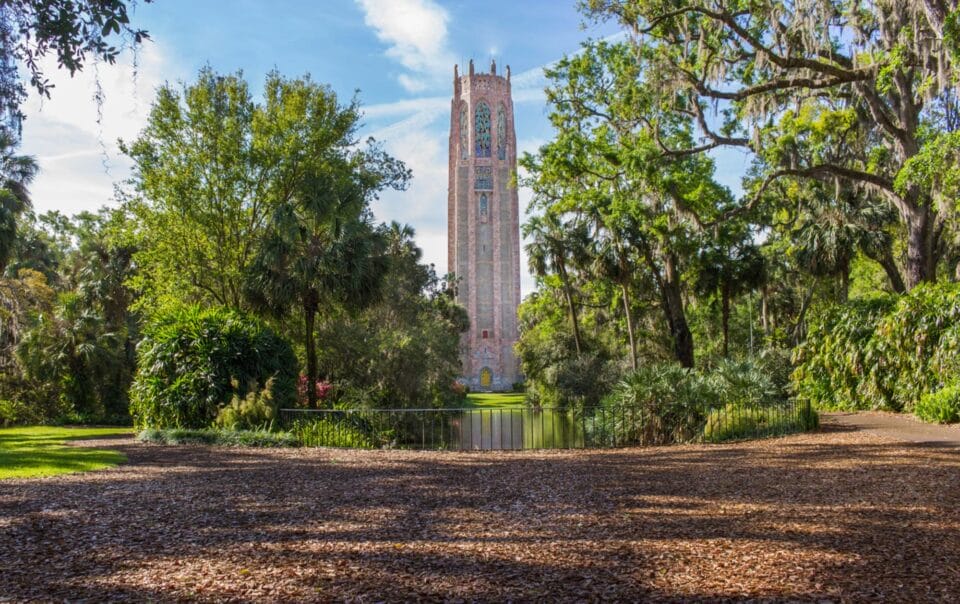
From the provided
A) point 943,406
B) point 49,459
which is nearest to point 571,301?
point 943,406

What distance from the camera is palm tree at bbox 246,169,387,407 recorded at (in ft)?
60.0

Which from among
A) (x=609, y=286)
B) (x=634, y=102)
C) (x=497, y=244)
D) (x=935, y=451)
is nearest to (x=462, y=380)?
(x=497, y=244)

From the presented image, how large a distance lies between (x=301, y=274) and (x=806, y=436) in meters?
12.4

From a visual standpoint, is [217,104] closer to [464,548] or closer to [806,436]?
[806,436]

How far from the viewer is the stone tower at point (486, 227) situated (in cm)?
7106

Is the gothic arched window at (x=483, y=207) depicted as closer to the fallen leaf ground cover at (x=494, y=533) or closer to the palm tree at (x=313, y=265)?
the palm tree at (x=313, y=265)

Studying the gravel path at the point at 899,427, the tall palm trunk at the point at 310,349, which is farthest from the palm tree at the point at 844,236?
the tall palm trunk at the point at 310,349

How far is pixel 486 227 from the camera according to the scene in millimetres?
72750

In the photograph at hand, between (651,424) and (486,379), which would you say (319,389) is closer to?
(651,424)

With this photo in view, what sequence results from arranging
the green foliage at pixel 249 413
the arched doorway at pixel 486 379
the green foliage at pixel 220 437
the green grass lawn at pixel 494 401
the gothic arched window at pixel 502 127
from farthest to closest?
the gothic arched window at pixel 502 127
the arched doorway at pixel 486 379
the green grass lawn at pixel 494 401
the green foliage at pixel 249 413
the green foliage at pixel 220 437

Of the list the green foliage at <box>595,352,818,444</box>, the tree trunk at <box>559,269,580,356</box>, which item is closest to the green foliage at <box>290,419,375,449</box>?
the green foliage at <box>595,352,818,444</box>

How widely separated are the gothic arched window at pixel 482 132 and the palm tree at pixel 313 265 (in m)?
54.8

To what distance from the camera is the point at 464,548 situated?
488cm

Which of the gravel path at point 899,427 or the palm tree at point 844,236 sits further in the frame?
the palm tree at point 844,236
